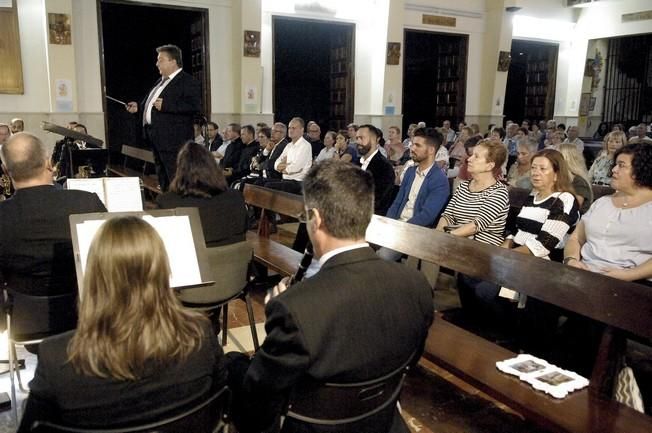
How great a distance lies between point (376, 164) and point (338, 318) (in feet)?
11.6

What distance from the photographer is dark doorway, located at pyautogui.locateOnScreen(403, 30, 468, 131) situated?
13344 mm

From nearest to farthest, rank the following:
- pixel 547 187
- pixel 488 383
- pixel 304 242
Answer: pixel 488 383
pixel 547 187
pixel 304 242

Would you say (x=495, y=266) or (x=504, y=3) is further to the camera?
(x=504, y=3)

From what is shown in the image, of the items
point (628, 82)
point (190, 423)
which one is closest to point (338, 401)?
point (190, 423)

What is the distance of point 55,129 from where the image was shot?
167 inches

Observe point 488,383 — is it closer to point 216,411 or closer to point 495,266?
point 495,266

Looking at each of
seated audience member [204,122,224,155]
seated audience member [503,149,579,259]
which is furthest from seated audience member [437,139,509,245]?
seated audience member [204,122,224,155]

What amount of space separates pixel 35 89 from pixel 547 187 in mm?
8560

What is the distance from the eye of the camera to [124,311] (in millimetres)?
1337

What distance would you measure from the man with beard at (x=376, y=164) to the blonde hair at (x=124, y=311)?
345 cm

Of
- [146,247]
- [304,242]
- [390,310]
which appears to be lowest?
[304,242]

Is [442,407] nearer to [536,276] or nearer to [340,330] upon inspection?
[536,276]

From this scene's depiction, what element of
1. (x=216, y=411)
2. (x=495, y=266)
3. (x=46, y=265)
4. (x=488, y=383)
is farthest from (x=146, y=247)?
(x=495, y=266)

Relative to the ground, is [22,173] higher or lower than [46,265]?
higher
